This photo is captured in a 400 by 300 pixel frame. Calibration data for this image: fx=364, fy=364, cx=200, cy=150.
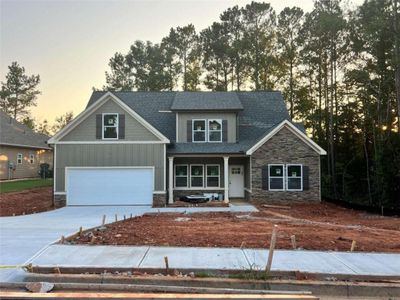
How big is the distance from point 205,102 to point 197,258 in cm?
1513

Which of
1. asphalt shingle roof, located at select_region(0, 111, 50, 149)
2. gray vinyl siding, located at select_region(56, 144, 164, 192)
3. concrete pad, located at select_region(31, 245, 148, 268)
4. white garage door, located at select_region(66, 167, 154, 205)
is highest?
asphalt shingle roof, located at select_region(0, 111, 50, 149)

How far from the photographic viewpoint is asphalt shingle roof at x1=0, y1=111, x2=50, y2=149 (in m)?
30.1

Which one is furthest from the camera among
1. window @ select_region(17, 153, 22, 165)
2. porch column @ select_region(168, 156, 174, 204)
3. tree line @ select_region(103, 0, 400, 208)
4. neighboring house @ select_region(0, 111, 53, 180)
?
window @ select_region(17, 153, 22, 165)

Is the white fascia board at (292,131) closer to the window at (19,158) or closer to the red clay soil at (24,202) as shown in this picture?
the red clay soil at (24,202)

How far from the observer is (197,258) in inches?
278

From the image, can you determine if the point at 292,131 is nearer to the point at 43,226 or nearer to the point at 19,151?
the point at 43,226

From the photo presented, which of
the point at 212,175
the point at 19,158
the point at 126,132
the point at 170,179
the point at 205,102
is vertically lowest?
the point at 170,179

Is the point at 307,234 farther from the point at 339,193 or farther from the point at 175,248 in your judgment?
the point at 339,193

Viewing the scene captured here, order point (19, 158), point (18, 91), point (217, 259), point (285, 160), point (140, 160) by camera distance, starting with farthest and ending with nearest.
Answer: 1. point (18, 91)
2. point (19, 158)
3. point (285, 160)
4. point (140, 160)
5. point (217, 259)

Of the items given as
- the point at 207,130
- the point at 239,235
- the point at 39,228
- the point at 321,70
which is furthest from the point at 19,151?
the point at 239,235

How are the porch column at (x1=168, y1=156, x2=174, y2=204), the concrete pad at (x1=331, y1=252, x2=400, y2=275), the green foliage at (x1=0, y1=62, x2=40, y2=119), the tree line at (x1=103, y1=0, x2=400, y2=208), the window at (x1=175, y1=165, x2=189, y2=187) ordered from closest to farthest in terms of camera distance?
the concrete pad at (x1=331, y1=252, x2=400, y2=275) → the porch column at (x1=168, y1=156, x2=174, y2=204) → the window at (x1=175, y1=165, x2=189, y2=187) → the tree line at (x1=103, y1=0, x2=400, y2=208) → the green foliage at (x1=0, y1=62, x2=40, y2=119)

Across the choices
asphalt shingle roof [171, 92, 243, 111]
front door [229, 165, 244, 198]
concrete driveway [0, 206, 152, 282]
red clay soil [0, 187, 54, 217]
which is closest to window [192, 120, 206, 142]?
asphalt shingle roof [171, 92, 243, 111]

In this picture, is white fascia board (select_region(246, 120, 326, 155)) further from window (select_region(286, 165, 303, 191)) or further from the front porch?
the front porch

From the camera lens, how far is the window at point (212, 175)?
67.2 ft
